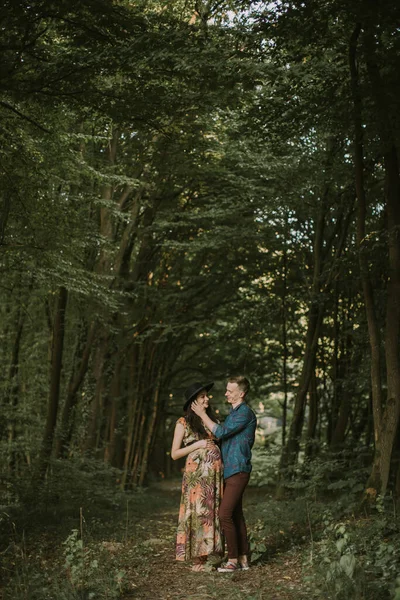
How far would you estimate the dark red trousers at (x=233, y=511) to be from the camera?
732 cm

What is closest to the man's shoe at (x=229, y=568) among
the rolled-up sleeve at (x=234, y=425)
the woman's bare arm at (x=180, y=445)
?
the woman's bare arm at (x=180, y=445)

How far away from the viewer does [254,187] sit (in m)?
15.5

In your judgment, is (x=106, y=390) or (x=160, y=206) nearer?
(x=160, y=206)

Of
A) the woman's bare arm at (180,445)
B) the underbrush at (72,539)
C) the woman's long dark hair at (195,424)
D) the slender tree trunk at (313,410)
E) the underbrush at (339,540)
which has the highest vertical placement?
the slender tree trunk at (313,410)

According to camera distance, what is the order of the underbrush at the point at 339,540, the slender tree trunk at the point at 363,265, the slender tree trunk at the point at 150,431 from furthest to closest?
the slender tree trunk at the point at 150,431
the slender tree trunk at the point at 363,265
the underbrush at the point at 339,540

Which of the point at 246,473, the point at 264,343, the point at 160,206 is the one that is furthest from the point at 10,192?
the point at 264,343

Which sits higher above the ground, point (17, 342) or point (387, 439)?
point (17, 342)

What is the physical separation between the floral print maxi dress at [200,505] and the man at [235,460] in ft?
0.83

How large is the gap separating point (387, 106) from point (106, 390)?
16122 millimetres

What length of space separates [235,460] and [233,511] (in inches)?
19.3

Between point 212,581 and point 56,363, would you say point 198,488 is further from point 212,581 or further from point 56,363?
point 56,363

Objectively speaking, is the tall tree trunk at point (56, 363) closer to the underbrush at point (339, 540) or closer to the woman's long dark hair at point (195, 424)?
the underbrush at point (339, 540)

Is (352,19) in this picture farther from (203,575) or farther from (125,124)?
(203,575)

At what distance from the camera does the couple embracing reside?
7371 mm
